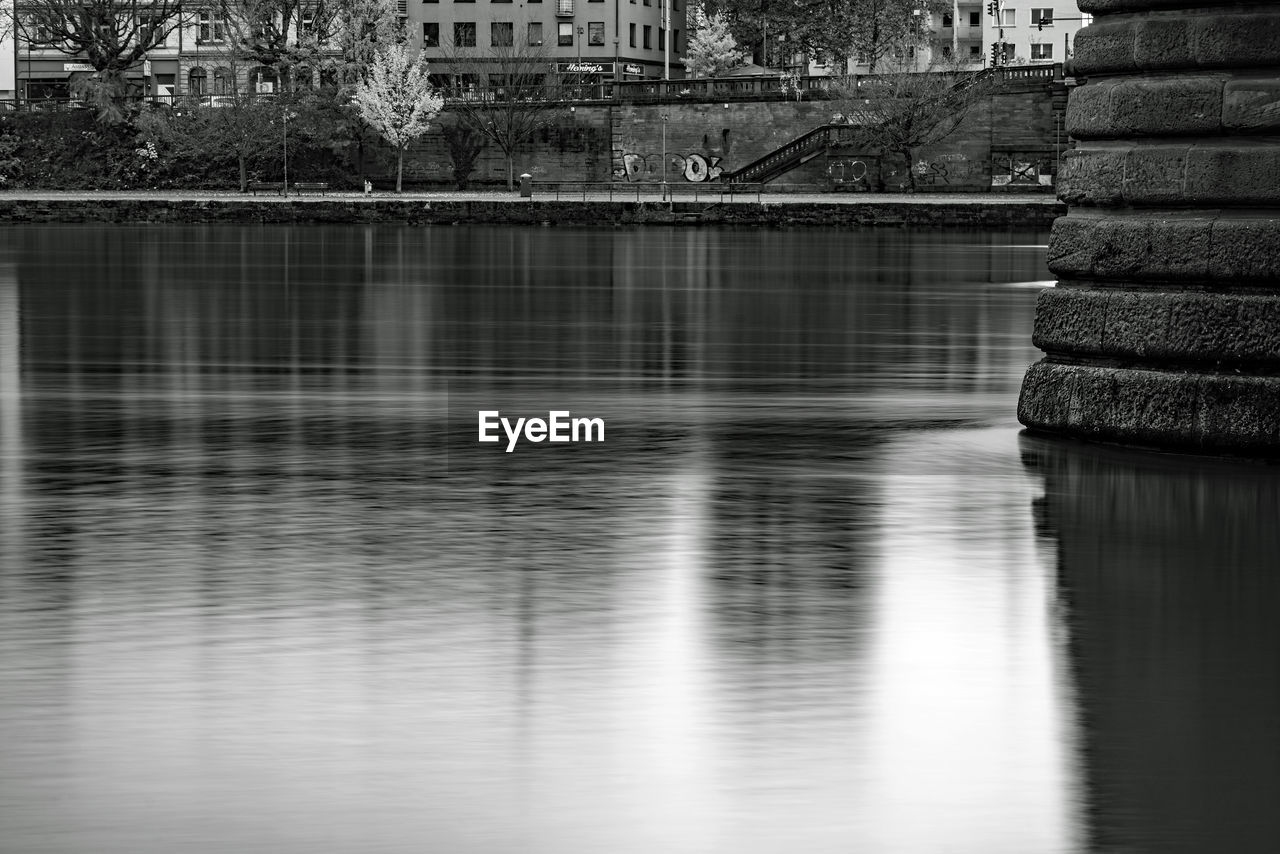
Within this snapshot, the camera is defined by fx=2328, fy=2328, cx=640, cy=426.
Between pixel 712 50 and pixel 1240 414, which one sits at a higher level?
pixel 712 50

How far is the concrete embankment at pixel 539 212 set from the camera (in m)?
87.5

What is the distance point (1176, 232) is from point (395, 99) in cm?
9470

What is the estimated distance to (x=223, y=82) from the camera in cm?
11675

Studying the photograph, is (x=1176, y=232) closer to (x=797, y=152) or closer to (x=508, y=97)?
(x=797, y=152)

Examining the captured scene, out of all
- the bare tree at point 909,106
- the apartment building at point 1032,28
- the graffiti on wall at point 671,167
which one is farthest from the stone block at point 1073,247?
the apartment building at point 1032,28

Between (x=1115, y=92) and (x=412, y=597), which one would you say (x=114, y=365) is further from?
(x=412, y=597)

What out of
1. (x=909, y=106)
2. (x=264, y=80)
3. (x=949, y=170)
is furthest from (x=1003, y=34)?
(x=264, y=80)

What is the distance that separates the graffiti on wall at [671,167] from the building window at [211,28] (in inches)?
816

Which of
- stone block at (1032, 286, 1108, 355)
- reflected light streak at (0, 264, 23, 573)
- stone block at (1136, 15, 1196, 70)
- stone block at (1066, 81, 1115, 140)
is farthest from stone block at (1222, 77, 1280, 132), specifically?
reflected light streak at (0, 264, 23, 573)

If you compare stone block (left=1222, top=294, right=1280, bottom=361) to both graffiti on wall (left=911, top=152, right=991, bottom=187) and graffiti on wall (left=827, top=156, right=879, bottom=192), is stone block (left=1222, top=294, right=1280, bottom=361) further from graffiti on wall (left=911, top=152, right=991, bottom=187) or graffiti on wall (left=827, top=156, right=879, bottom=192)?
graffiti on wall (left=911, top=152, right=991, bottom=187)

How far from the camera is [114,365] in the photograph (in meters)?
20.7

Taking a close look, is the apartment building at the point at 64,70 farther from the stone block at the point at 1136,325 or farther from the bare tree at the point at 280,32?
the stone block at the point at 1136,325

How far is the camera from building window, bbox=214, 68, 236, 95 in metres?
111

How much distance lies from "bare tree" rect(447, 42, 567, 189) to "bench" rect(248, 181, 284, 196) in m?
9.66
